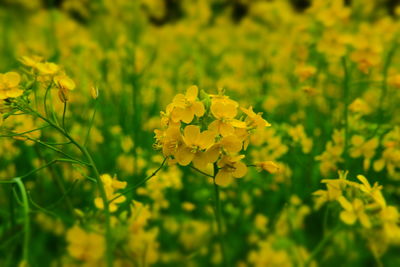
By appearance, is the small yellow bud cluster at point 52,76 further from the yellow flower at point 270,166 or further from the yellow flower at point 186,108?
the yellow flower at point 270,166

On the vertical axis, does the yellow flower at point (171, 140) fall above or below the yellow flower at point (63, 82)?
below

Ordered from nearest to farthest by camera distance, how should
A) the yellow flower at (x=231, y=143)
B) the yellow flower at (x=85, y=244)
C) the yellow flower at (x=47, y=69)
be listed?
1. the yellow flower at (x=231, y=143)
2. the yellow flower at (x=47, y=69)
3. the yellow flower at (x=85, y=244)

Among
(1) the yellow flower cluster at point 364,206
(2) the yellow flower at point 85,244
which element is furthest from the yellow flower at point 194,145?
(2) the yellow flower at point 85,244

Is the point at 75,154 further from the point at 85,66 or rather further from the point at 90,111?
the point at 85,66

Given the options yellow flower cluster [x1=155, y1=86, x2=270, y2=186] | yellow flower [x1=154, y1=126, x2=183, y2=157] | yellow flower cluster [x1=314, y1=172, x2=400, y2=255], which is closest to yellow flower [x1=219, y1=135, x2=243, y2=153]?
yellow flower cluster [x1=155, y1=86, x2=270, y2=186]

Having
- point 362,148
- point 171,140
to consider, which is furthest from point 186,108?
point 362,148

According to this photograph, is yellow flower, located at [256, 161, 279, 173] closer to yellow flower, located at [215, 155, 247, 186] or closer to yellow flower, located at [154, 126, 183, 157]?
yellow flower, located at [215, 155, 247, 186]
